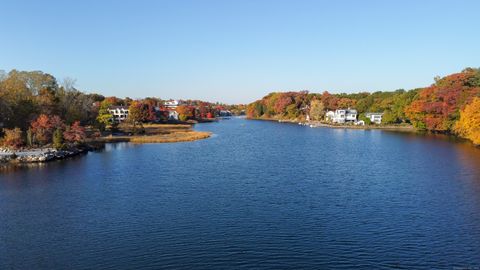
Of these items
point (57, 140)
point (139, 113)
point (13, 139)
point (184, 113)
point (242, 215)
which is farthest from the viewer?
point (184, 113)

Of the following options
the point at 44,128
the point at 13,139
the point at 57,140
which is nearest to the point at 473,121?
the point at 57,140

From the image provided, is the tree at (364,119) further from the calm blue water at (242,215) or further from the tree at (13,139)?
the tree at (13,139)

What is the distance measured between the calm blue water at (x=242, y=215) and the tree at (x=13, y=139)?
7.03m

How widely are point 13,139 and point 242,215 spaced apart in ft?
82.7

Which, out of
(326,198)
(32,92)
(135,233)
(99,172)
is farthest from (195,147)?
(135,233)

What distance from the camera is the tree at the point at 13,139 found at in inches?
1266

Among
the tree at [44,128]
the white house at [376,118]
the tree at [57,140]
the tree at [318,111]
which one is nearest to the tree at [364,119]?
the white house at [376,118]

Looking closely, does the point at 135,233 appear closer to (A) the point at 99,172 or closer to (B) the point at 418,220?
(B) the point at 418,220

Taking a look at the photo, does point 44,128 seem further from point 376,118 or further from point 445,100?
point 376,118

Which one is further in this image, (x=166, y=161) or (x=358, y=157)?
(x=358, y=157)

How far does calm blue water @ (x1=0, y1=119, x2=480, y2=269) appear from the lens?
38.3 ft

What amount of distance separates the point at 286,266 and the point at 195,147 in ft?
91.8

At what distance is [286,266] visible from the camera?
36.3 ft

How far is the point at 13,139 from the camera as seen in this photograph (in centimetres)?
3222
